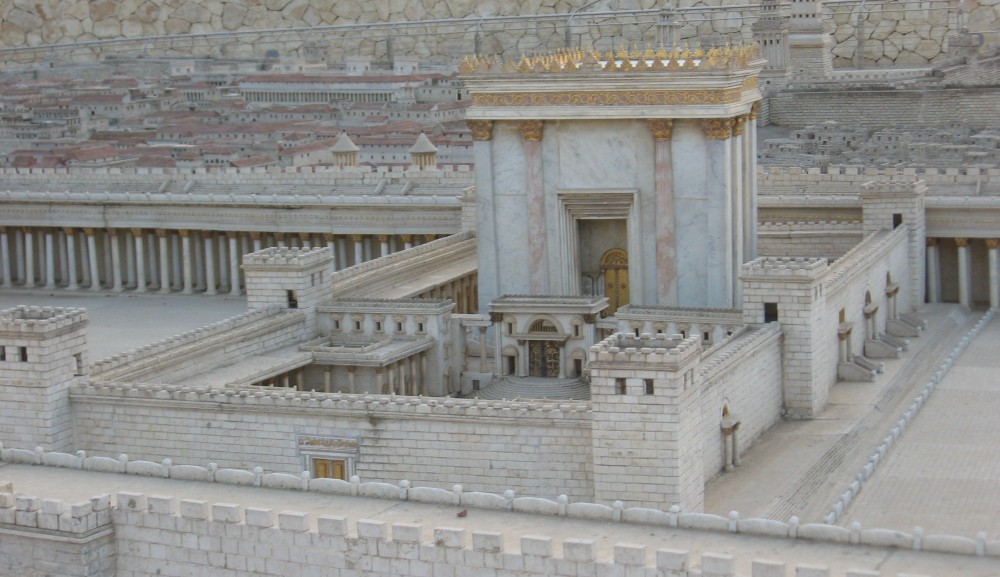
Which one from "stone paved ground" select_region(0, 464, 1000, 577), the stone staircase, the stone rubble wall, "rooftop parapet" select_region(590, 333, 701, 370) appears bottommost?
the stone staircase

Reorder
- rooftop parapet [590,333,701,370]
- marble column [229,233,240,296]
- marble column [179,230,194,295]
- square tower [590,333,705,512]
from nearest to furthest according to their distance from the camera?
rooftop parapet [590,333,701,370] < square tower [590,333,705,512] < marble column [229,233,240,296] < marble column [179,230,194,295]

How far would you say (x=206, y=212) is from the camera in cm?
4831

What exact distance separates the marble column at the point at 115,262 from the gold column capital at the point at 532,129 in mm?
16363

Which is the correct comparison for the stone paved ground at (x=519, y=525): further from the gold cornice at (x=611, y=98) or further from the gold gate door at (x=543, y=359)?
the gold cornice at (x=611, y=98)

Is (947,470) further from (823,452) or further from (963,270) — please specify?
(963,270)

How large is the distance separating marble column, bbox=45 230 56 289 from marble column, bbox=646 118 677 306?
65.1 feet

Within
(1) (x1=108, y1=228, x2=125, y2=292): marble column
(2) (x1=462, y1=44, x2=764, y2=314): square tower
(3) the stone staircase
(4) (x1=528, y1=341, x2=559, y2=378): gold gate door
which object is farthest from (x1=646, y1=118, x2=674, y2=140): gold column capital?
(1) (x1=108, y1=228, x2=125, y2=292): marble column

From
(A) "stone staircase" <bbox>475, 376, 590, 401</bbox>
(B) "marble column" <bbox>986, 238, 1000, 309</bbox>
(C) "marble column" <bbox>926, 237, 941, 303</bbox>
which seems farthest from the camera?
(C) "marble column" <bbox>926, 237, 941, 303</bbox>

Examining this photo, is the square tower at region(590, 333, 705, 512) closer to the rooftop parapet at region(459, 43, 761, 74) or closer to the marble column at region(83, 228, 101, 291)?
the rooftop parapet at region(459, 43, 761, 74)

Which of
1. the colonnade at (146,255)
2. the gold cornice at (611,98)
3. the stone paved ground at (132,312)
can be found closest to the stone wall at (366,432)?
the stone paved ground at (132,312)

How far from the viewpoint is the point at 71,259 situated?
49.1 m

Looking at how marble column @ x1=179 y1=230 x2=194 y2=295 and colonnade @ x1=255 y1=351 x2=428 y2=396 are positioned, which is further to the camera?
marble column @ x1=179 y1=230 x2=194 y2=295

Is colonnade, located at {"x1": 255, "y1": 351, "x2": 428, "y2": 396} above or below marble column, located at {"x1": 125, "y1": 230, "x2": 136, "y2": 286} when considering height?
below

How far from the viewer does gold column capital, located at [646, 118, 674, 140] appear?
34219mm
